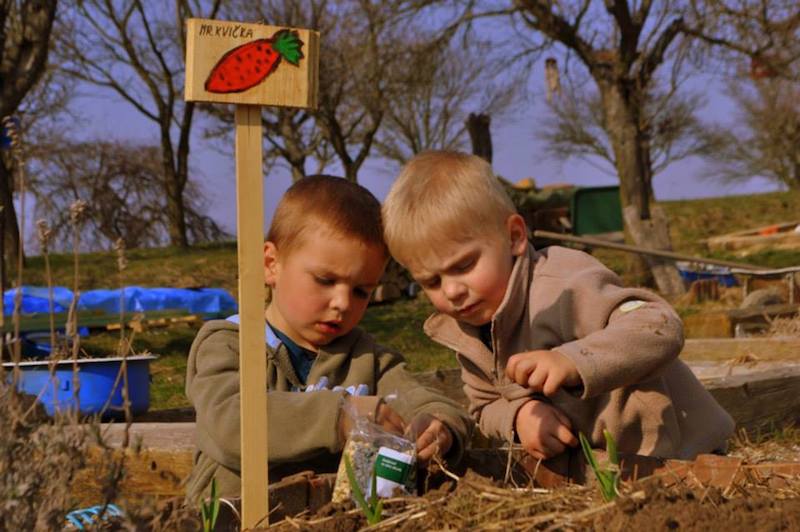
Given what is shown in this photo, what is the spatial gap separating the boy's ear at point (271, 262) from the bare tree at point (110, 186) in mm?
15126

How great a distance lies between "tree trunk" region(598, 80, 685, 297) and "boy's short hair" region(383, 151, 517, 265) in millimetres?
11031

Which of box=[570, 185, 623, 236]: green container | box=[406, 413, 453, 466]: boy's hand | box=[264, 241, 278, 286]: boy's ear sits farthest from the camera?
box=[570, 185, 623, 236]: green container

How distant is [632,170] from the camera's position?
14.1 metres

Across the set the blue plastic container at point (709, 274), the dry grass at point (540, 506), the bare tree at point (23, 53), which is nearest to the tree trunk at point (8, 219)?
the bare tree at point (23, 53)

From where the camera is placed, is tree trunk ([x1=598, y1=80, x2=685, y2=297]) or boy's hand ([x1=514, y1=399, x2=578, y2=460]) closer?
boy's hand ([x1=514, y1=399, x2=578, y2=460])

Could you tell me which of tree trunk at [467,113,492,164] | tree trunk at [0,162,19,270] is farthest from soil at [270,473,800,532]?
tree trunk at [467,113,492,164]

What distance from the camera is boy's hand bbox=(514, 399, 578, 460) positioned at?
8.17 feet

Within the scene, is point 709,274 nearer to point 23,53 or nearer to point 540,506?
point 23,53

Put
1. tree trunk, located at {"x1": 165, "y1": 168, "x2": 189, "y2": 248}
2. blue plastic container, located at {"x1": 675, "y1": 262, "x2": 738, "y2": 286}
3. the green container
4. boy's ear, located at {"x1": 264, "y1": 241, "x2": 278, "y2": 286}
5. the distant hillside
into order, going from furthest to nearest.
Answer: tree trunk, located at {"x1": 165, "y1": 168, "x2": 189, "y2": 248} < the green container < the distant hillside < blue plastic container, located at {"x1": 675, "y1": 262, "x2": 738, "y2": 286} < boy's ear, located at {"x1": 264, "y1": 241, "x2": 278, "y2": 286}

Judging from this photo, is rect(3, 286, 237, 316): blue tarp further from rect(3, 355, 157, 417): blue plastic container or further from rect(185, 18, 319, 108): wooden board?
rect(185, 18, 319, 108): wooden board

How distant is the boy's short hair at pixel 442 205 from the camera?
99.8 inches

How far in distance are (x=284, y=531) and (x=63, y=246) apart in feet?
56.8

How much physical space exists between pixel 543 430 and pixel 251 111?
3.49 feet

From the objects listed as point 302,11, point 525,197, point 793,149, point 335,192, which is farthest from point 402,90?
point 335,192
